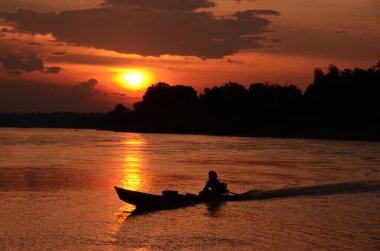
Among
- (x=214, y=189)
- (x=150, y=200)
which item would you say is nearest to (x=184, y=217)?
(x=150, y=200)

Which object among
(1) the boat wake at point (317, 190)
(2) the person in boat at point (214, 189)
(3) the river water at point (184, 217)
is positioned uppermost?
(2) the person in boat at point (214, 189)

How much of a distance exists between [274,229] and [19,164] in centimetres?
4492

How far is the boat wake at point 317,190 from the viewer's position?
36.4 m

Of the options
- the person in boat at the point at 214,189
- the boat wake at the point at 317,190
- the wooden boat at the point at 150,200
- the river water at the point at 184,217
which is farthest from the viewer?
the boat wake at the point at 317,190

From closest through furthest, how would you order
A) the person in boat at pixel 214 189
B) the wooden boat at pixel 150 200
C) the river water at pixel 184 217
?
the river water at pixel 184 217, the wooden boat at pixel 150 200, the person in boat at pixel 214 189

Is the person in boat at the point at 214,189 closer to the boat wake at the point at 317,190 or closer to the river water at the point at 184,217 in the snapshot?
the river water at the point at 184,217

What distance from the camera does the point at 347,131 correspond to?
493 feet

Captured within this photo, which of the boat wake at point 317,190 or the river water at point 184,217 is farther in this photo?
the boat wake at point 317,190

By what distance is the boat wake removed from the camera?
119 feet

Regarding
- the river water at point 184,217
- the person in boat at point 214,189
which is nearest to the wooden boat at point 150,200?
the river water at point 184,217

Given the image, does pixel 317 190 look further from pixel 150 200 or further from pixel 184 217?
pixel 184 217

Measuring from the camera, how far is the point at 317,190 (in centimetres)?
4034

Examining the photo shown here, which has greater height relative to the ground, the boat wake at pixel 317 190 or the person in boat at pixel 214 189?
the person in boat at pixel 214 189

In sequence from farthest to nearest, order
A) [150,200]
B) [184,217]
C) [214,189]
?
[214,189] < [150,200] < [184,217]
